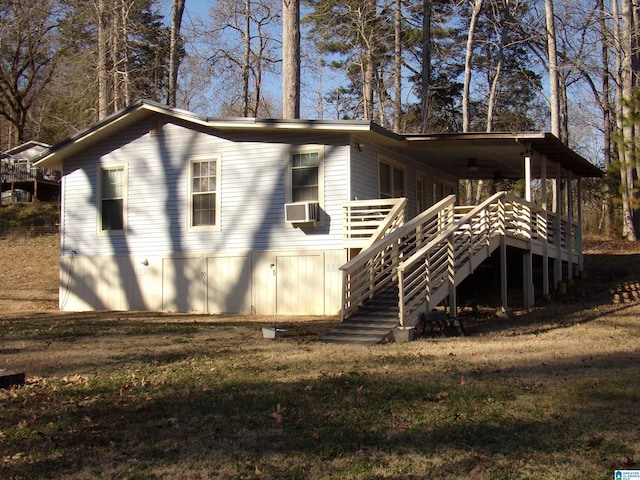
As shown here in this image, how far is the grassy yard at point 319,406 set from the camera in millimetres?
5336

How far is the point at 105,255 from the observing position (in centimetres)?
1800

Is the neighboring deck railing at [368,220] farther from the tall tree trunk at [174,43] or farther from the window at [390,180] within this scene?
the tall tree trunk at [174,43]

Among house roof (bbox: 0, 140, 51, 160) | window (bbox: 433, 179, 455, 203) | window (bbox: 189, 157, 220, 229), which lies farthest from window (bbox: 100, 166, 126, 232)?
house roof (bbox: 0, 140, 51, 160)

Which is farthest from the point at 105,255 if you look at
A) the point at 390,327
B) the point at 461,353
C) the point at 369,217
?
the point at 461,353

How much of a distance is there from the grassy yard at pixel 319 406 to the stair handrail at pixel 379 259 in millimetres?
966

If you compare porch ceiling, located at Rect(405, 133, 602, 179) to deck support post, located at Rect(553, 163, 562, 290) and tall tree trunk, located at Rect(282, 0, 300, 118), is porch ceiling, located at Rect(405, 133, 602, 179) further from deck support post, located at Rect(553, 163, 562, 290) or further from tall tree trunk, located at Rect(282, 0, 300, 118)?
tall tree trunk, located at Rect(282, 0, 300, 118)

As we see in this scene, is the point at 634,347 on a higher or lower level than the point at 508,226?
lower

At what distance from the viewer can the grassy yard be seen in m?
5.34

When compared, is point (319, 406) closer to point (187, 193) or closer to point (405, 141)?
point (405, 141)

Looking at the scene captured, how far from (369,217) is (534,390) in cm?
769

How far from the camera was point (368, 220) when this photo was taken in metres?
15.3

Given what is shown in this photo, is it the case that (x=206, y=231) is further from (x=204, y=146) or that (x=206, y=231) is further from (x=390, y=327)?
(x=390, y=327)

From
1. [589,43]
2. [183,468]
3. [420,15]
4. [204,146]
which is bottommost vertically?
[183,468]

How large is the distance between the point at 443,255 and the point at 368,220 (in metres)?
3.17
